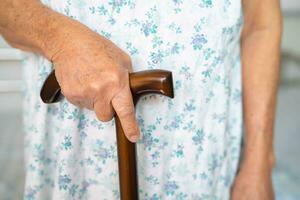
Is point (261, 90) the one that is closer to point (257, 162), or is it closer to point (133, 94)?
point (257, 162)

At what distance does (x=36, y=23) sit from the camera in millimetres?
502

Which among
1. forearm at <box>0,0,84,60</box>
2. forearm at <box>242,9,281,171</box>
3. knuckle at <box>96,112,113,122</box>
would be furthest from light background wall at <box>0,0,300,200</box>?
forearm at <box>242,9,281,171</box>

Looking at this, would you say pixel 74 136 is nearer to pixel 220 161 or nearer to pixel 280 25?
pixel 220 161

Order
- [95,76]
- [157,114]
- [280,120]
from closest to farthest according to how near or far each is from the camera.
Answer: [95,76], [157,114], [280,120]

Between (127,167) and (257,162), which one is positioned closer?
(127,167)

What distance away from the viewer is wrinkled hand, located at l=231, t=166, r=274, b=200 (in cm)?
67

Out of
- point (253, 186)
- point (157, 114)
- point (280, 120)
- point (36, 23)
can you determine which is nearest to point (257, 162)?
point (253, 186)

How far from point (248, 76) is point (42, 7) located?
426mm

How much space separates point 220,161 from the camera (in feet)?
2.23

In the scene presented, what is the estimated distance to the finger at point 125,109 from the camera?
468 millimetres

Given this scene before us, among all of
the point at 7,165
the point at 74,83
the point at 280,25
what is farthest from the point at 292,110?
the point at 74,83

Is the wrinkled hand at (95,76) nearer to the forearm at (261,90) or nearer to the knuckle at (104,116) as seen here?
the knuckle at (104,116)

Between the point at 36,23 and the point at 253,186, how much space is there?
511 millimetres

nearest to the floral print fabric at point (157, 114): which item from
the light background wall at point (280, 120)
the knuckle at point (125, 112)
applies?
the knuckle at point (125, 112)
